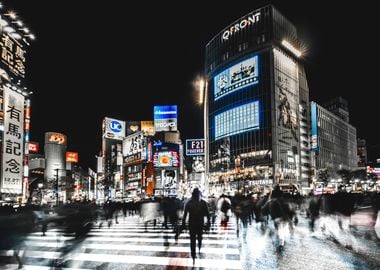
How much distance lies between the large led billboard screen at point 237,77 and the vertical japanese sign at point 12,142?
65.3 metres

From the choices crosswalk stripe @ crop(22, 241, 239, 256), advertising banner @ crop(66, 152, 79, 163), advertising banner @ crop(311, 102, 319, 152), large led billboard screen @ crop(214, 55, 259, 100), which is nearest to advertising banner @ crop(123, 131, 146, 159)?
large led billboard screen @ crop(214, 55, 259, 100)

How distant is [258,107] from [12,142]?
64.8 m

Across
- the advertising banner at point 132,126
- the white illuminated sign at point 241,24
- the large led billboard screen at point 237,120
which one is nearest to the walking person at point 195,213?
the large led billboard screen at point 237,120

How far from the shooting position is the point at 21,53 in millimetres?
46031

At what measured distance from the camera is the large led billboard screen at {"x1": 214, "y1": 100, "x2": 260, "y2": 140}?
90688mm

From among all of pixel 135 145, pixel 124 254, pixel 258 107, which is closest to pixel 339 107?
pixel 258 107

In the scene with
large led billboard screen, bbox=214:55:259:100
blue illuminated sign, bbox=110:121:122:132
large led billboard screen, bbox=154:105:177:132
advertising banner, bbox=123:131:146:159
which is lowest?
advertising banner, bbox=123:131:146:159

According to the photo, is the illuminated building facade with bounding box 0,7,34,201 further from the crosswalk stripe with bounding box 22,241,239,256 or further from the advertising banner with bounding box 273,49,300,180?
the advertising banner with bounding box 273,49,300,180

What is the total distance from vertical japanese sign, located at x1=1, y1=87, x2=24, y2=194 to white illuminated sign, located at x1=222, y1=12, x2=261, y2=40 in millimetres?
71963

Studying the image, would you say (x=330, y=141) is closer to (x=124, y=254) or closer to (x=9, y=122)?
(x=9, y=122)

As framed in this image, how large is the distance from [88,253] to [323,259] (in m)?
6.69

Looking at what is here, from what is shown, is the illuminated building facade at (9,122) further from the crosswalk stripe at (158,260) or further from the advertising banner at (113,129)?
the advertising banner at (113,129)

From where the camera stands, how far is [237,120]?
94688 mm

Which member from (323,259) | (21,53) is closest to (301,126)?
(21,53)
